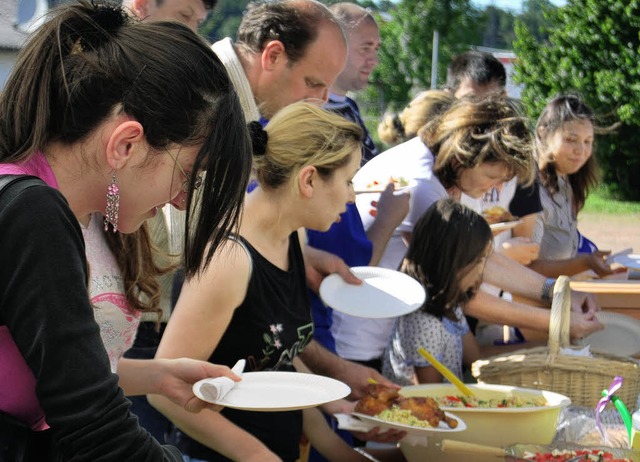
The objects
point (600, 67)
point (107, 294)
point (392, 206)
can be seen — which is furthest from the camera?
point (600, 67)

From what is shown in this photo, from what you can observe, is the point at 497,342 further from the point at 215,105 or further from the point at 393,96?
the point at 393,96

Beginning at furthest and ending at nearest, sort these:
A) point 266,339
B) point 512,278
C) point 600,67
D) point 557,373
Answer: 1. point 600,67
2. point 512,278
3. point 557,373
4. point 266,339

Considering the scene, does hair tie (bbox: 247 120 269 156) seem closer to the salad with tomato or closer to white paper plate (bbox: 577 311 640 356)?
the salad with tomato

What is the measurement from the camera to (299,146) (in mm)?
2131

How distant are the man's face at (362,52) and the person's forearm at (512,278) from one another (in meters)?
1.17

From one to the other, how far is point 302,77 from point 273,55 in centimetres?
10

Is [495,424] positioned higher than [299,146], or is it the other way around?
[299,146]

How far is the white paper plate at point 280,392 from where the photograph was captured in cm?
148

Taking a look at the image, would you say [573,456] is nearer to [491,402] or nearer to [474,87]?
[491,402]

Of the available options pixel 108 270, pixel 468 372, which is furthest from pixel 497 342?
pixel 108 270

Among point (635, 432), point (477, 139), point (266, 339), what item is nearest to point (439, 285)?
point (477, 139)

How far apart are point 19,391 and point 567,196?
12.7ft

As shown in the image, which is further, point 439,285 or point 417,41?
point 417,41

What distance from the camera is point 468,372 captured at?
314 centimetres
